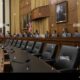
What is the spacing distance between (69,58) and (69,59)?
0.05 feet

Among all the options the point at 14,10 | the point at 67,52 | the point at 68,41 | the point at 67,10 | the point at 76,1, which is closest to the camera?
the point at 67,52

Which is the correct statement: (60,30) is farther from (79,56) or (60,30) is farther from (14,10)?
(14,10)

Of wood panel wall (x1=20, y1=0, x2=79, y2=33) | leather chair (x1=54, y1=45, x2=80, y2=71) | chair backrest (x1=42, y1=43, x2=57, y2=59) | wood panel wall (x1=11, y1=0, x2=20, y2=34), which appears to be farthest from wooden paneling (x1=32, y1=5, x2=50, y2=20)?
leather chair (x1=54, y1=45, x2=80, y2=71)

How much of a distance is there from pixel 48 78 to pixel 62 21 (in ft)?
36.2

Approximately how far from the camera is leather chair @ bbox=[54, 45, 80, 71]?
245cm

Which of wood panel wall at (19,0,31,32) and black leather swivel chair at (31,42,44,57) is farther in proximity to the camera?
wood panel wall at (19,0,31,32)

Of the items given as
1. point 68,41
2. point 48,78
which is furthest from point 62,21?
point 48,78

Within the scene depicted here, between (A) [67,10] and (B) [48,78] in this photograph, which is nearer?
(B) [48,78]

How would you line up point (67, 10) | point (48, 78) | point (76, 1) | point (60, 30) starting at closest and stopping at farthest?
point (48, 78)
point (76, 1)
point (67, 10)
point (60, 30)

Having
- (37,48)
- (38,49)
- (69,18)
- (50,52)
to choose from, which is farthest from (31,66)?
(69,18)

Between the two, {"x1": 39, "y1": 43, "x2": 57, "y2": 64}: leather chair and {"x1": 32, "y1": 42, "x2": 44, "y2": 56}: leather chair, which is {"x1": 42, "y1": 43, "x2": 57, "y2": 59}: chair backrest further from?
{"x1": 32, "y1": 42, "x2": 44, "y2": 56}: leather chair

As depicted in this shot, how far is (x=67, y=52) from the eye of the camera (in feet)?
9.02

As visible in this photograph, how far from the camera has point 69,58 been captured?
2648mm

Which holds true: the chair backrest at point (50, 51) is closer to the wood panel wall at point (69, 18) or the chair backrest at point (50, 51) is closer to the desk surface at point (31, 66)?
the desk surface at point (31, 66)
